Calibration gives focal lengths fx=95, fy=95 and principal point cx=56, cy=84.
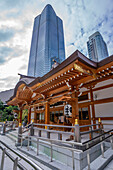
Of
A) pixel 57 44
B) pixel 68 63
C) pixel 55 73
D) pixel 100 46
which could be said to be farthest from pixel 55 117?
pixel 57 44

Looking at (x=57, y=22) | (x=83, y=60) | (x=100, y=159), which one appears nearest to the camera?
(x=100, y=159)

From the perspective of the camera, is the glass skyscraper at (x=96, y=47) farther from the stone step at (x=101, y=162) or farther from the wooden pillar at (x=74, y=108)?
the stone step at (x=101, y=162)

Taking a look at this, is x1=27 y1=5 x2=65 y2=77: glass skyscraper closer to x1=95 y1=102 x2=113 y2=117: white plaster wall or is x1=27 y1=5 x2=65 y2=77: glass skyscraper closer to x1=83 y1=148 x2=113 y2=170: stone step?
x1=95 y1=102 x2=113 y2=117: white plaster wall

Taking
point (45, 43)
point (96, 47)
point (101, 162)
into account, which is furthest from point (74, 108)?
point (45, 43)

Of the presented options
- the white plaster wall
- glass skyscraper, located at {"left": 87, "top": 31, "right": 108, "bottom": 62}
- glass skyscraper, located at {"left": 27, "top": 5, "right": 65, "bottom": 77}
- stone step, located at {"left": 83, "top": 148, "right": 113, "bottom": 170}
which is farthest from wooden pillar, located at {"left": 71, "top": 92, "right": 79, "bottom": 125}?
glass skyscraper, located at {"left": 27, "top": 5, "right": 65, "bottom": 77}

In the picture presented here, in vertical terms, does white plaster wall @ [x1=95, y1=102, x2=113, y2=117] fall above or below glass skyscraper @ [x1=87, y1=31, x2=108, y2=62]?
below

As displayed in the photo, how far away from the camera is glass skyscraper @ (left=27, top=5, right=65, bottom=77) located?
2655 inches

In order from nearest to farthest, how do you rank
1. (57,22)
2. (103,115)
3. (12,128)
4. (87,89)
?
(103,115) < (87,89) < (12,128) < (57,22)

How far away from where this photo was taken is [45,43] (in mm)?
70438

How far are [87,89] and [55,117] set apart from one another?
4.98 meters

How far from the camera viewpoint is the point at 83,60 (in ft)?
12.1

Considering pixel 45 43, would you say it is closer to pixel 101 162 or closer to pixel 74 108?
pixel 74 108

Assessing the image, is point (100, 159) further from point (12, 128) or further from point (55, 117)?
point (12, 128)

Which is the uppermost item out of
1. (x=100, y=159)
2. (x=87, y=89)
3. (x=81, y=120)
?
(x=87, y=89)
